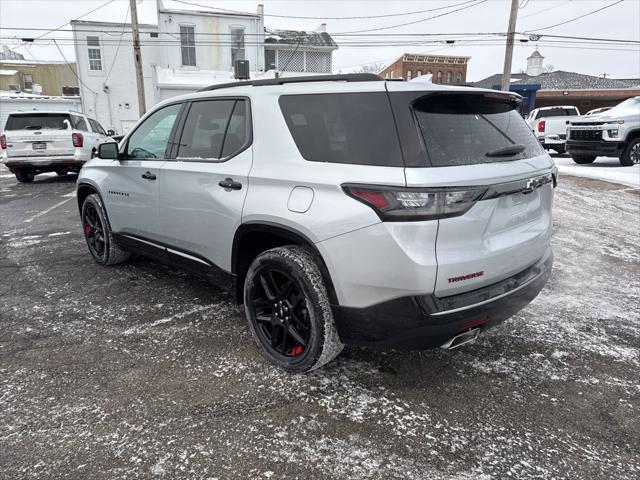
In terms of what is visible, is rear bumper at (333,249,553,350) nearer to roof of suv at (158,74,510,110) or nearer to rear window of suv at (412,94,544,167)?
rear window of suv at (412,94,544,167)

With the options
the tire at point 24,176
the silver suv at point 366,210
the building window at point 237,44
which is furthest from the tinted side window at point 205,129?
the building window at point 237,44

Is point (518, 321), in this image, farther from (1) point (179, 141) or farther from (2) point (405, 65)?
(2) point (405, 65)

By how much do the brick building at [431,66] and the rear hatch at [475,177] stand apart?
47423 mm

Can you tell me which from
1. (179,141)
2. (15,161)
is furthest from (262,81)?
(15,161)

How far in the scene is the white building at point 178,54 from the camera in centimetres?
2478

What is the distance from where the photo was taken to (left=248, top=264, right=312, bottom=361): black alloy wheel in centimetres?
273

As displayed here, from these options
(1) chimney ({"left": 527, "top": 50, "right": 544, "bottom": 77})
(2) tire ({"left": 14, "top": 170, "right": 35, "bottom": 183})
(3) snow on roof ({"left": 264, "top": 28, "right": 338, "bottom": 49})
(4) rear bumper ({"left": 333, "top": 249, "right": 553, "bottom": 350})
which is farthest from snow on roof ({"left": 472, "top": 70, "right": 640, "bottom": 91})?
(4) rear bumper ({"left": 333, "top": 249, "right": 553, "bottom": 350})

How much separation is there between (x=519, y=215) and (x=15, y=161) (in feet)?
40.6

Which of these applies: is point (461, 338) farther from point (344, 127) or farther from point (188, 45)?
point (188, 45)

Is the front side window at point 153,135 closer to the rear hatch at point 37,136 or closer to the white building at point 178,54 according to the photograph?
the rear hatch at point 37,136

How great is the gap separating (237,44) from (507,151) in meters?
26.1

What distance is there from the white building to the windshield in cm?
1218

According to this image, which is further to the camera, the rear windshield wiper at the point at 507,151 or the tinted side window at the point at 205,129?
the tinted side window at the point at 205,129

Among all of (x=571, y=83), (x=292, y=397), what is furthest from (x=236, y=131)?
(x=571, y=83)
